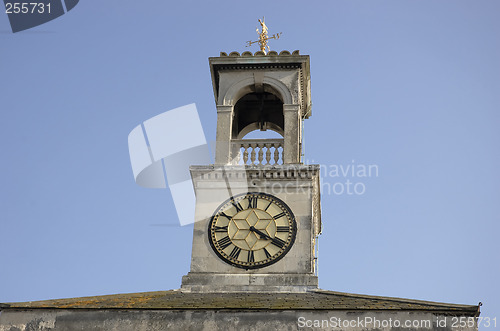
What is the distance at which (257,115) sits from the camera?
3516 cm

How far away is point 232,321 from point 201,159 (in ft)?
28.3

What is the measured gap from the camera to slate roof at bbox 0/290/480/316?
25031 mm

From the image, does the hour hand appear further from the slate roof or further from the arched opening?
the arched opening

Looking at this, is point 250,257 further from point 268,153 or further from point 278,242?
point 268,153

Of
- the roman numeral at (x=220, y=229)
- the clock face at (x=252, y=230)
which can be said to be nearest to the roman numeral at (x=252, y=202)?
the clock face at (x=252, y=230)

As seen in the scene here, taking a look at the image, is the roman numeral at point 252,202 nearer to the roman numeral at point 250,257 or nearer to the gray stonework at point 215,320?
the roman numeral at point 250,257

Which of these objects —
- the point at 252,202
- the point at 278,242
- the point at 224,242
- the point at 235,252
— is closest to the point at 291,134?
the point at 252,202

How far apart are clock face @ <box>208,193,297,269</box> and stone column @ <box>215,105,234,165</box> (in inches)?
65.4

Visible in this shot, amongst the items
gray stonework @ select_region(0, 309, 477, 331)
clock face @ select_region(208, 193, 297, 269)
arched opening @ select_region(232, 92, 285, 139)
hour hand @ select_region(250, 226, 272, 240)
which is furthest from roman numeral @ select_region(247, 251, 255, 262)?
arched opening @ select_region(232, 92, 285, 139)

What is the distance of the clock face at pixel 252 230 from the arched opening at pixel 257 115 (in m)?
4.84

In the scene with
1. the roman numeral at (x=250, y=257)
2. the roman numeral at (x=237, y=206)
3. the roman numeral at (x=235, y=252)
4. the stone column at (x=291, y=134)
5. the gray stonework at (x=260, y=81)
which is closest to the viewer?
the roman numeral at (x=250, y=257)

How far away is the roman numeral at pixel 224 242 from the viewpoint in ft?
98.1

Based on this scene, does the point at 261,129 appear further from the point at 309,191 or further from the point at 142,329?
the point at 142,329

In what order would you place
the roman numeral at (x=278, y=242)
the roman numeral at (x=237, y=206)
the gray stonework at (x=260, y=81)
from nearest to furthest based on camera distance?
the roman numeral at (x=278, y=242) → the roman numeral at (x=237, y=206) → the gray stonework at (x=260, y=81)
